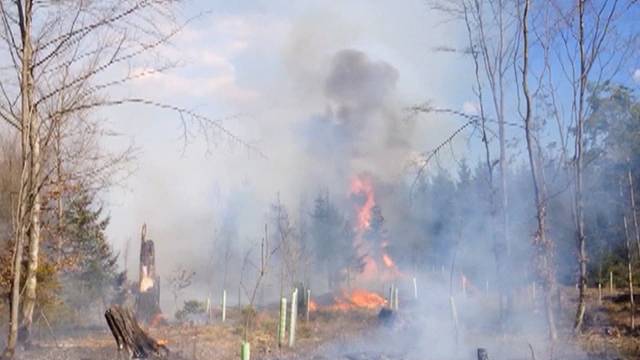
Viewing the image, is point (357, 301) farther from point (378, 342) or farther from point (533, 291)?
point (378, 342)

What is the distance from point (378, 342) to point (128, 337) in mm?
7023

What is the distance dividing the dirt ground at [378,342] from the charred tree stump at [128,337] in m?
0.51

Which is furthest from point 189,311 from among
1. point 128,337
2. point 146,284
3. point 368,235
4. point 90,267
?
point 368,235

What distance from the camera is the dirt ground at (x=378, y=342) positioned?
45.3 feet

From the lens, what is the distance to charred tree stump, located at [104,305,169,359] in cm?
1309

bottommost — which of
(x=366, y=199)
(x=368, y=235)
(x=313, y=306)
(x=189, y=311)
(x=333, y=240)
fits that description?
(x=189, y=311)

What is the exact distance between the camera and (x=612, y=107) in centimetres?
3797

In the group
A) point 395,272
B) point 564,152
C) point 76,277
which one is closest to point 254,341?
point 564,152

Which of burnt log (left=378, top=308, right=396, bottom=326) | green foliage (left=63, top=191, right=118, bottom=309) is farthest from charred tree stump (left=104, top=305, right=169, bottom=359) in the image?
green foliage (left=63, top=191, right=118, bottom=309)

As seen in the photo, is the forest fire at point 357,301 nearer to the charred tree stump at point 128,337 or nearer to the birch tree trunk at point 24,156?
the charred tree stump at point 128,337

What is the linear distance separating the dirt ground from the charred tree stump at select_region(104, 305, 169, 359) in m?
0.51

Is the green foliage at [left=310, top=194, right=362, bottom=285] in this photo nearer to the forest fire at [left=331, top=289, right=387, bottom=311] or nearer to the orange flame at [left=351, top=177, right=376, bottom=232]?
the orange flame at [left=351, top=177, right=376, bottom=232]

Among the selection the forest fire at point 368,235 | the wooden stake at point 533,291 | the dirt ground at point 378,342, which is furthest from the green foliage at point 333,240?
the dirt ground at point 378,342

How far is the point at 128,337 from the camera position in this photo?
43.1 feet
